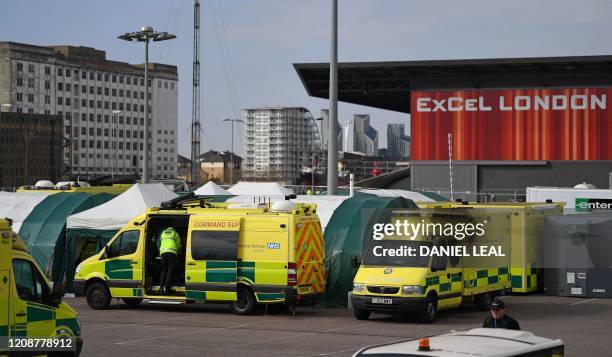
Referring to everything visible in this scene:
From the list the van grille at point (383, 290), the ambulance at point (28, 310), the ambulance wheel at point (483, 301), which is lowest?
the ambulance wheel at point (483, 301)

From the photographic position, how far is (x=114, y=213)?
92.5 feet

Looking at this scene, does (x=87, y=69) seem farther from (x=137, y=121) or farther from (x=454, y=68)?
(x=454, y=68)

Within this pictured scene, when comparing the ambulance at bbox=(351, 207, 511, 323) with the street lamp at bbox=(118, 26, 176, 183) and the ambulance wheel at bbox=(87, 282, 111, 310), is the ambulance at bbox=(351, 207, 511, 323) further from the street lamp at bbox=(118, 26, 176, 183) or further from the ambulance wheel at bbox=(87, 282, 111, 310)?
the street lamp at bbox=(118, 26, 176, 183)

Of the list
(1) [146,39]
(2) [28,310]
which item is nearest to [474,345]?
(2) [28,310]

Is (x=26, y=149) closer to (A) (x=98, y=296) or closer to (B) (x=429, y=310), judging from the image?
(A) (x=98, y=296)

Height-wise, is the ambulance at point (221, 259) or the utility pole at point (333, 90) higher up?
the utility pole at point (333, 90)

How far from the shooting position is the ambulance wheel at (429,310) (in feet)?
70.6

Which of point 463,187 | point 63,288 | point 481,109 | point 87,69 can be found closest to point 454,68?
point 481,109

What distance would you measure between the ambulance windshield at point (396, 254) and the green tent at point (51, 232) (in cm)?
981

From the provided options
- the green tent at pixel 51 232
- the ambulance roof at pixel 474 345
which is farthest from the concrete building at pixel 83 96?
the ambulance roof at pixel 474 345

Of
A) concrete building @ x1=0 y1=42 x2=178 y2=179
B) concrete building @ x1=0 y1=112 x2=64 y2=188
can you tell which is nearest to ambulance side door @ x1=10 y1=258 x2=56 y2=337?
concrete building @ x1=0 y1=112 x2=64 y2=188

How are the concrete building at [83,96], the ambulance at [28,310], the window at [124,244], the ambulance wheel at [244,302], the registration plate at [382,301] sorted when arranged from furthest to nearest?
the concrete building at [83,96] < the window at [124,244] < the ambulance wheel at [244,302] < the registration plate at [382,301] < the ambulance at [28,310]

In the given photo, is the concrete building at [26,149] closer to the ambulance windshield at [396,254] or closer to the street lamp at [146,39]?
the street lamp at [146,39]

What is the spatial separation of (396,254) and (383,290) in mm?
1067
